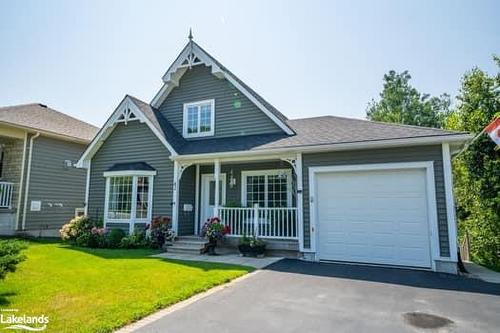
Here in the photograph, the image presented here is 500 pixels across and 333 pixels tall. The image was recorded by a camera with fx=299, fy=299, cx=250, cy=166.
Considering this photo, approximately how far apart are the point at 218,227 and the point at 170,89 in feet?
22.6

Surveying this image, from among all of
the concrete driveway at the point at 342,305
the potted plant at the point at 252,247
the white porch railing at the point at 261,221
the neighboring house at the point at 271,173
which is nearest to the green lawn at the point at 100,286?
the concrete driveway at the point at 342,305

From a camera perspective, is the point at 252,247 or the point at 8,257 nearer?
the point at 8,257

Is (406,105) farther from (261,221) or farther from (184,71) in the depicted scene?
(261,221)

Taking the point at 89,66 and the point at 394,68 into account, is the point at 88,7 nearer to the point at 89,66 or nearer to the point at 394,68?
the point at 89,66

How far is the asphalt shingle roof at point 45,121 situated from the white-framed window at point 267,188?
947cm

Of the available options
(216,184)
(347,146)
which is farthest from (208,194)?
(347,146)

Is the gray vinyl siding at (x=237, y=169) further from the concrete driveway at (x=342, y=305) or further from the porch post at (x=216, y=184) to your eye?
the concrete driveway at (x=342, y=305)

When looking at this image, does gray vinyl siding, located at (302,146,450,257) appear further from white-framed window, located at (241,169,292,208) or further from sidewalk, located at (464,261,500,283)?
white-framed window, located at (241,169,292,208)

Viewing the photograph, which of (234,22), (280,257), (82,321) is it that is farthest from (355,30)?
(82,321)

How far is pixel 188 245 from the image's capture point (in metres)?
9.80

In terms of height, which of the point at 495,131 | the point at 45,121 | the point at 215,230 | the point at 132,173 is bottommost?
the point at 215,230

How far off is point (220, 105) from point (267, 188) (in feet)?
12.7

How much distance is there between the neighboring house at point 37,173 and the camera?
12766mm

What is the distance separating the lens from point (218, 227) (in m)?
9.30
